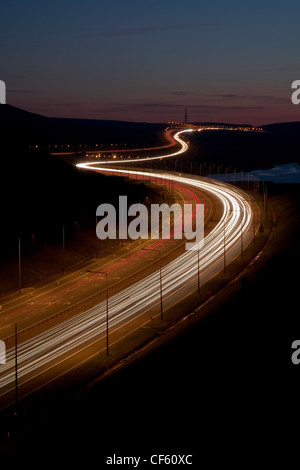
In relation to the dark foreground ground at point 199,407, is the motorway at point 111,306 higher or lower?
higher

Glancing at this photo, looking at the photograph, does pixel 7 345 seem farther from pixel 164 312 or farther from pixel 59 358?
pixel 164 312

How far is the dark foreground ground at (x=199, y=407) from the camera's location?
3228 centimetres

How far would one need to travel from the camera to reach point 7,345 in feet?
143

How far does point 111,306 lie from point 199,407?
16529mm

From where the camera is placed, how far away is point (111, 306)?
52469mm

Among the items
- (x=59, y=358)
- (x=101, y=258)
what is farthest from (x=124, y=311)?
(x=101, y=258)

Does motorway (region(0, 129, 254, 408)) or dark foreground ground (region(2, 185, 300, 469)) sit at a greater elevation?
motorway (region(0, 129, 254, 408))

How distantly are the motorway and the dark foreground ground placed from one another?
3709 millimetres

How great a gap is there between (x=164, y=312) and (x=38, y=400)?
18514mm

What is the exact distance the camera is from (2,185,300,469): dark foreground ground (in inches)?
1271

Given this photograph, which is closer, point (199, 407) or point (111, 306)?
point (199, 407)

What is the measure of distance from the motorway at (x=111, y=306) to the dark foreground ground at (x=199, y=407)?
12.2 feet

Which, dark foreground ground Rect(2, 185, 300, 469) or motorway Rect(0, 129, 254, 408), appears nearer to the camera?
dark foreground ground Rect(2, 185, 300, 469)

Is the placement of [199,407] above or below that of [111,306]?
below
